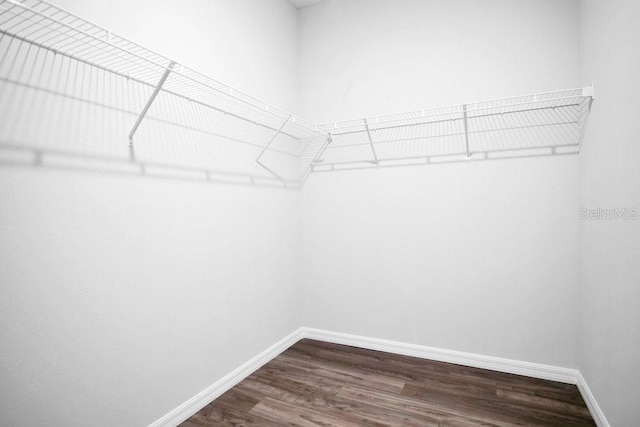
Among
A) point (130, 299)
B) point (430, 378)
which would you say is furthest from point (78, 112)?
point (430, 378)

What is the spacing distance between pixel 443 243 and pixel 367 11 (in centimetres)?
189

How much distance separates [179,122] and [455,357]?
2350 mm

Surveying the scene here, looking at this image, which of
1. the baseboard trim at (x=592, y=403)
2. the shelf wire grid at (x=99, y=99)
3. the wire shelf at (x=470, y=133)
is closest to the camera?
the shelf wire grid at (x=99, y=99)

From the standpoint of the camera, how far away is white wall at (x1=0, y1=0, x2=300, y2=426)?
116 centimetres

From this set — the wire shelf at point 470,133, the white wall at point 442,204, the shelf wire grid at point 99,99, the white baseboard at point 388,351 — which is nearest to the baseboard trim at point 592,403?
the white baseboard at point 388,351

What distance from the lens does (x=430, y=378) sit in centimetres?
211

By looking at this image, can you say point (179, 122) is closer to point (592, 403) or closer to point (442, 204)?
point (442, 204)

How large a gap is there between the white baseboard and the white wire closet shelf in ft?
4.10

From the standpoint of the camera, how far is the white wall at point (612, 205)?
1.29m

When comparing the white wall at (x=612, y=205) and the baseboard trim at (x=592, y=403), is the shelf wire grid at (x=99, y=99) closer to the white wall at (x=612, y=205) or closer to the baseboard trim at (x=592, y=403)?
the white wall at (x=612, y=205)

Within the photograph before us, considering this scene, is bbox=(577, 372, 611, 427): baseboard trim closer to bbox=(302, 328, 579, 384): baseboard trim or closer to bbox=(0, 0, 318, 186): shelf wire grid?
bbox=(302, 328, 579, 384): baseboard trim

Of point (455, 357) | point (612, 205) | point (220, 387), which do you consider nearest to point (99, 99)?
point (220, 387)

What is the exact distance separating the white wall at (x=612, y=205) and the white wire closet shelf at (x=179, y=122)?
251mm

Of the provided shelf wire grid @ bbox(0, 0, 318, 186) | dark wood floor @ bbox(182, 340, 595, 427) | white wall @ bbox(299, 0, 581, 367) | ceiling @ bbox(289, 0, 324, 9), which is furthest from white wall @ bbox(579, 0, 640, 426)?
ceiling @ bbox(289, 0, 324, 9)
